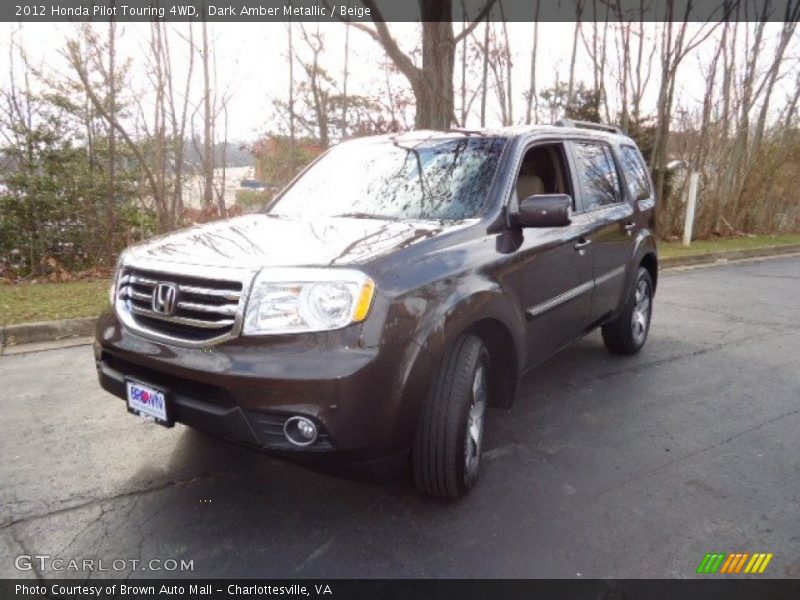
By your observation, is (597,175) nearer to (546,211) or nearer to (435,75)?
(546,211)

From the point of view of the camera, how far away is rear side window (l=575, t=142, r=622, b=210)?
3906 millimetres

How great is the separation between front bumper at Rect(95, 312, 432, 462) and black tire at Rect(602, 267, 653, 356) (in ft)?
9.70

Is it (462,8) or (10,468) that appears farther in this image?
(462,8)

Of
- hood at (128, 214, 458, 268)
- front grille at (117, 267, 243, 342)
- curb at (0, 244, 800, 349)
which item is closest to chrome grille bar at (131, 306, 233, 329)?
front grille at (117, 267, 243, 342)

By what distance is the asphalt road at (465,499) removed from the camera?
7.45ft

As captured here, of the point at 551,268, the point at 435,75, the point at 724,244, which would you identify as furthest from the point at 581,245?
the point at 724,244

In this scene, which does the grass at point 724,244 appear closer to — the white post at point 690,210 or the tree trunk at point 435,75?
the white post at point 690,210

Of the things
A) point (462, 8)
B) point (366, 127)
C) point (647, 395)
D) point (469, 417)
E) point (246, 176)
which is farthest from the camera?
point (366, 127)

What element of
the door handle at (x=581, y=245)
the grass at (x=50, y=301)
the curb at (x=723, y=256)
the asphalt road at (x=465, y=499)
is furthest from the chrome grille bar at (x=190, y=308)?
the curb at (x=723, y=256)

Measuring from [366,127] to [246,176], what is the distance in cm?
277

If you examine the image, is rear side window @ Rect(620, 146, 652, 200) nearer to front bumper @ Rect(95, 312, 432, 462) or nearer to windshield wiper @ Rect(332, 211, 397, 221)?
windshield wiper @ Rect(332, 211, 397, 221)

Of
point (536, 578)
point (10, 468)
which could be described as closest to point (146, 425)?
point (10, 468)

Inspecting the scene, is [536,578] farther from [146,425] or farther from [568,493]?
[146,425]

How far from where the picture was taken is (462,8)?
31.7 ft
